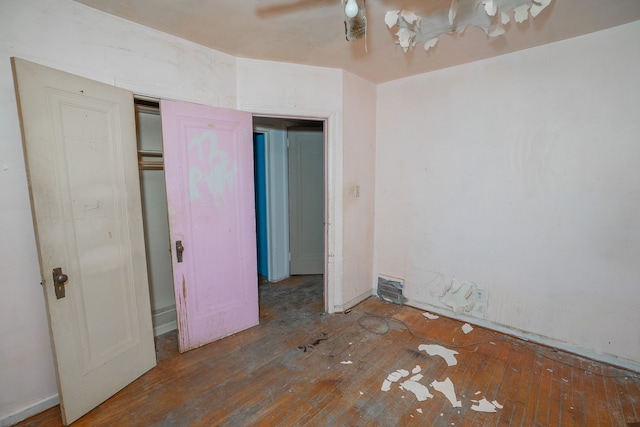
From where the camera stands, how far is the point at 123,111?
1936 millimetres

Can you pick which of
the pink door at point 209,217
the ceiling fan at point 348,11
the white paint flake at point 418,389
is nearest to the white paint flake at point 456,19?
the ceiling fan at point 348,11

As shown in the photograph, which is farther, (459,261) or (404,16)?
(459,261)

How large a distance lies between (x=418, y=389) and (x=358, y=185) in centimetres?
200

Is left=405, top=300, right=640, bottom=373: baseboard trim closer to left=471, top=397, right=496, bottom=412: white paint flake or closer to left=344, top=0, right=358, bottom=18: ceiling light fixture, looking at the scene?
left=471, top=397, right=496, bottom=412: white paint flake

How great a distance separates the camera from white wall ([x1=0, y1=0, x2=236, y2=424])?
63.4 inches

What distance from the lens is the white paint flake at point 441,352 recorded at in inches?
90.7

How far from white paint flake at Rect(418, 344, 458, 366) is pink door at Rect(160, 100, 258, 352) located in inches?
65.5

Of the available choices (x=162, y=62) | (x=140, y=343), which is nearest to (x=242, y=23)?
(x=162, y=62)

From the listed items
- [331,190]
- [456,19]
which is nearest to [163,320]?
[331,190]

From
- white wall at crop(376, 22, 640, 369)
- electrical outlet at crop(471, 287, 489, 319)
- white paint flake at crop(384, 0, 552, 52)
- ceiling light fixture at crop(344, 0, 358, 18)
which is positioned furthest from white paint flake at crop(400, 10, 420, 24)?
electrical outlet at crop(471, 287, 489, 319)

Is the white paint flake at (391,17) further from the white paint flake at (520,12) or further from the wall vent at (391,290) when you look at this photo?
the wall vent at (391,290)

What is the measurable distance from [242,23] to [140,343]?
8.09ft

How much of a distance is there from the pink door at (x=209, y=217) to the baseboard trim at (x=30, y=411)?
0.80m

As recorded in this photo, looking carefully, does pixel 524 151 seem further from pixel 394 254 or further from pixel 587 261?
pixel 394 254
